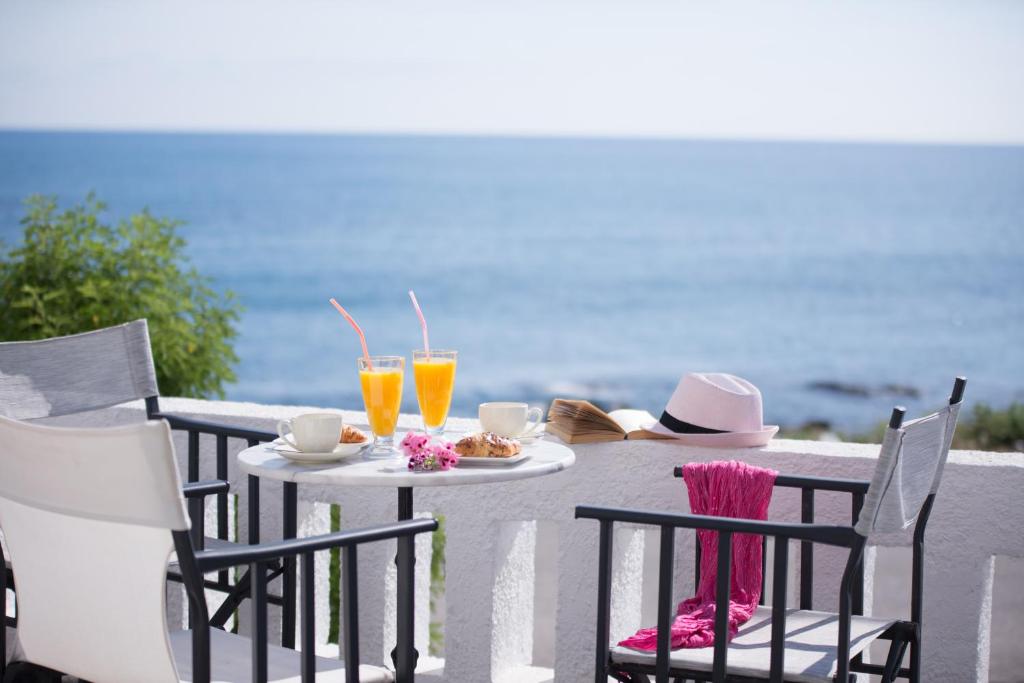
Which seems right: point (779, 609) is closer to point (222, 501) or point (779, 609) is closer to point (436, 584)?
point (222, 501)

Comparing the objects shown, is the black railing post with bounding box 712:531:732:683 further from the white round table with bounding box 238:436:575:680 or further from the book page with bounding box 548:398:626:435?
the book page with bounding box 548:398:626:435

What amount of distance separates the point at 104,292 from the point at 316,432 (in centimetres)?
267

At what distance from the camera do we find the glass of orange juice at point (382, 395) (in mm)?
2104

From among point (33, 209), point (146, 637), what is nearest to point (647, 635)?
point (146, 637)

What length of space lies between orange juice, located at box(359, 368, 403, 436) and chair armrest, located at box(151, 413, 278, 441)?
437mm

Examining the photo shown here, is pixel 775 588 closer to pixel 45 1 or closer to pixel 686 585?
pixel 686 585

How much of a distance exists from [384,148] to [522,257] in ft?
44.7

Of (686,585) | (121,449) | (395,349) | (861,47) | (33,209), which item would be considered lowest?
(395,349)

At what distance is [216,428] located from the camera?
264 centimetres

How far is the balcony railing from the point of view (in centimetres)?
240

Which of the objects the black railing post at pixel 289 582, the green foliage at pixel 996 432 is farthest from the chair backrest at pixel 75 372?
the green foliage at pixel 996 432

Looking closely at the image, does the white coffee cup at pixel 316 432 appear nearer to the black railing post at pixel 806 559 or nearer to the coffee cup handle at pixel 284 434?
the coffee cup handle at pixel 284 434

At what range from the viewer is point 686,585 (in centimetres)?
258

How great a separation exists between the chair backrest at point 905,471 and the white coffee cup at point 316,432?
848 mm
